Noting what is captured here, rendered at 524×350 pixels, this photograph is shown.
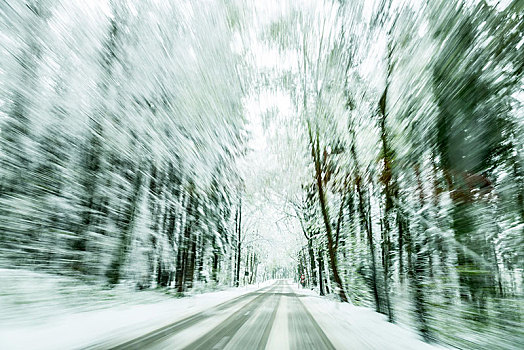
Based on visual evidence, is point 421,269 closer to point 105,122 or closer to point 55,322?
point 55,322

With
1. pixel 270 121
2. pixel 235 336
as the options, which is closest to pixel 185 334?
pixel 235 336

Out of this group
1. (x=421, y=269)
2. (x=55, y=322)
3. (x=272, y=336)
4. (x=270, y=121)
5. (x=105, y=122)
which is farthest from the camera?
(x=270, y=121)

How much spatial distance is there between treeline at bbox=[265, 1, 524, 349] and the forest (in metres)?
0.03

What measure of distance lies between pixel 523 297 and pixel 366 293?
801 cm

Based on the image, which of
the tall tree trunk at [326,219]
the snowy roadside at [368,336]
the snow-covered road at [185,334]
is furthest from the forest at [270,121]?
the tall tree trunk at [326,219]

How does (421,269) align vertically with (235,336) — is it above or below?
above

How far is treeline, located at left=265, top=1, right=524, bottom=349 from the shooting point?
187 inches

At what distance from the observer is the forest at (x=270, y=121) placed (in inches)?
198

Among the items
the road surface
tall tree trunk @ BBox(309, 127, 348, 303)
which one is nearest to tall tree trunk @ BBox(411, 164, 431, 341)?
the road surface

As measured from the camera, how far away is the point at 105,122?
24.3 feet

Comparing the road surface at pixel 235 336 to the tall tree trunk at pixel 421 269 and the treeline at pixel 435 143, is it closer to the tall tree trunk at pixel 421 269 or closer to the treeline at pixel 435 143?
the tall tree trunk at pixel 421 269

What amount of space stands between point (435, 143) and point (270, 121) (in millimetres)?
8068

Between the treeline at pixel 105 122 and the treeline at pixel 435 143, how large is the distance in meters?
2.61

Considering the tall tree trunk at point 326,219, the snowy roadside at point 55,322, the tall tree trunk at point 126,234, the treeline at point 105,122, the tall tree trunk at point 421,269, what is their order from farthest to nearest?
the tall tree trunk at point 326,219 < the tall tree trunk at point 126,234 < the tall tree trunk at point 421,269 < the treeline at point 105,122 < the snowy roadside at point 55,322
